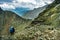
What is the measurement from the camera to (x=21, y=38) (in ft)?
532

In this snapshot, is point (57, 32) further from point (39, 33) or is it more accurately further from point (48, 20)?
point (48, 20)

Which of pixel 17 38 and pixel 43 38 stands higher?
pixel 43 38

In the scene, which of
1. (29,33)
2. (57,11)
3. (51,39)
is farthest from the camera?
(57,11)

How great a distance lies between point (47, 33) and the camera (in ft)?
465

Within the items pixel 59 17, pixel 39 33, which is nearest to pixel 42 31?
pixel 39 33

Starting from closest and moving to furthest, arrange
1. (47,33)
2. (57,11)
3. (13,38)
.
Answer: (47,33) < (13,38) < (57,11)

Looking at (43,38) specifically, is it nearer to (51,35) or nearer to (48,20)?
(51,35)

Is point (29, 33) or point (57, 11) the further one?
point (57, 11)

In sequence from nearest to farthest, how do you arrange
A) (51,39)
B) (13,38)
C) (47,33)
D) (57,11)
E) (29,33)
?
(51,39) < (47,33) < (29,33) < (13,38) < (57,11)

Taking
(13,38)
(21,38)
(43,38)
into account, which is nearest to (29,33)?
(21,38)

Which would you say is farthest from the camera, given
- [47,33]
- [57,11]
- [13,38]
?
[57,11]

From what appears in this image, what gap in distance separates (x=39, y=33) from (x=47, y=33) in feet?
22.1

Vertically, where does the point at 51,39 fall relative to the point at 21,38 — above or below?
above

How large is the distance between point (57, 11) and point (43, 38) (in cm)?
5893
